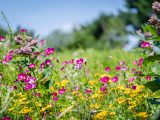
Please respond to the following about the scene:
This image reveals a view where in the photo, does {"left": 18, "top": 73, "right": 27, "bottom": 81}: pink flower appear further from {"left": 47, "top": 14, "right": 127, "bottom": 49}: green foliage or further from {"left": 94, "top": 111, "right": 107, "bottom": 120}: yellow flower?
{"left": 47, "top": 14, "right": 127, "bottom": 49}: green foliage

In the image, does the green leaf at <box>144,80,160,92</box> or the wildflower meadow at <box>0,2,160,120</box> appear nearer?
the green leaf at <box>144,80,160,92</box>

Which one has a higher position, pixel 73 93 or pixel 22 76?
pixel 22 76

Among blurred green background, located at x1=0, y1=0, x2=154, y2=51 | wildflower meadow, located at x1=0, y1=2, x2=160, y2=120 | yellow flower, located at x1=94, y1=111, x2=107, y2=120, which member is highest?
blurred green background, located at x1=0, y1=0, x2=154, y2=51

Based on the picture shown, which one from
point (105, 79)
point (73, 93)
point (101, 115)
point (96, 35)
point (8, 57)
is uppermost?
point (96, 35)

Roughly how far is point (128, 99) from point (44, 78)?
1.13 metres

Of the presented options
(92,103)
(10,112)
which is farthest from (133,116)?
(10,112)

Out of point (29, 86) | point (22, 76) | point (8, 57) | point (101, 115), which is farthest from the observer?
point (8, 57)

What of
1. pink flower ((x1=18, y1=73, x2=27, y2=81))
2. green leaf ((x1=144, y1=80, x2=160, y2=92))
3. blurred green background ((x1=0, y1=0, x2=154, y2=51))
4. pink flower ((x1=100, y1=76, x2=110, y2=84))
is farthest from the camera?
blurred green background ((x1=0, y1=0, x2=154, y2=51))

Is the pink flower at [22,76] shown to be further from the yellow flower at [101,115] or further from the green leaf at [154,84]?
the green leaf at [154,84]

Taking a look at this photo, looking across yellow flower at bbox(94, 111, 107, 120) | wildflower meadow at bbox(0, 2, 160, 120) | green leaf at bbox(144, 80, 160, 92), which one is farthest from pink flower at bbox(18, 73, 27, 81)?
green leaf at bbox(144, 80, 160, 92)

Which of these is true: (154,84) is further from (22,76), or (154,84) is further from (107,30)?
(107,30)

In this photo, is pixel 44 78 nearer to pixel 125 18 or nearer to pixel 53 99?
pixel 53 99

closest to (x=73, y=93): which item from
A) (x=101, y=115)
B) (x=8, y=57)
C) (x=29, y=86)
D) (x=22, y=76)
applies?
(x=29, y=86)

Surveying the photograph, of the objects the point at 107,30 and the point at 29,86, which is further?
the point at 107,30
